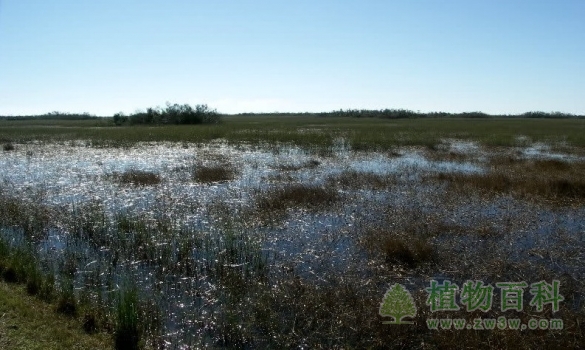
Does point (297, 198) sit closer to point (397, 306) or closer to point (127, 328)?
point (397, 306)

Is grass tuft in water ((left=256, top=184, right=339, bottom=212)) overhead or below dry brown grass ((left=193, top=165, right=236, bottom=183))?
below

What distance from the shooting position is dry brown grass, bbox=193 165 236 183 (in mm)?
18094

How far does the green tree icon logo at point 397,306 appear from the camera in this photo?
6.39m

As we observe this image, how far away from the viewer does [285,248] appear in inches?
383

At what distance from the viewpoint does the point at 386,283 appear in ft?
25.5

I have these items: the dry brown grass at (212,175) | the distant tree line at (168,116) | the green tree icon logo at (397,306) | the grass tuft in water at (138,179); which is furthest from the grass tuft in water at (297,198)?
the distant tree line at (168,116)

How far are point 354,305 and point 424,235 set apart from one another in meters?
4.42

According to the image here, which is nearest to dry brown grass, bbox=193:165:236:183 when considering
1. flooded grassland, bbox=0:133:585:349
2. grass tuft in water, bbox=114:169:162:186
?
flooded grassland, bbox=0:133:585:349

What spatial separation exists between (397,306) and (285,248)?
3663mm

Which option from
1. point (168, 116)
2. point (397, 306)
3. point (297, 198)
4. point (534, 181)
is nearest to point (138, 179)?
point (297, 198)

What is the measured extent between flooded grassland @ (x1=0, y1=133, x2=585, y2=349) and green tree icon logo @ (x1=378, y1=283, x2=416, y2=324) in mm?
116

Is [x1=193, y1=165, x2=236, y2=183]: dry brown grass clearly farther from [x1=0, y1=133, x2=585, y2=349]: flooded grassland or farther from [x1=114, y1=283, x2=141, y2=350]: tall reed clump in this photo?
[x1=114, y1=283, x2=141, y2=350]: tall reed clump

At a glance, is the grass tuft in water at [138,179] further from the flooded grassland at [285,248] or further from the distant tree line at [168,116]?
the distant tree line at [168,116]

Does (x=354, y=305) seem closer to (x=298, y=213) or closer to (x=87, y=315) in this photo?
(x=87, y=315)
